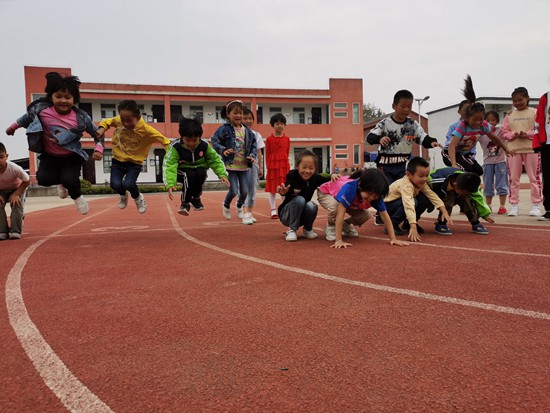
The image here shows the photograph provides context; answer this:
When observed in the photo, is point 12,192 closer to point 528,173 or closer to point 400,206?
point 400,206

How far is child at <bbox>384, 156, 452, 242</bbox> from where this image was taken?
172 inches

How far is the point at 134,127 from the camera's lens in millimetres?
5148

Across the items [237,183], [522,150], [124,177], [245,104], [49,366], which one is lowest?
[49,366]

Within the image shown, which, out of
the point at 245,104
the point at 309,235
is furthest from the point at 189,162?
the point at 245,104

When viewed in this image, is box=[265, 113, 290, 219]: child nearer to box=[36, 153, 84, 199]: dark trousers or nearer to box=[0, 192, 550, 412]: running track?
box=[36, 153, 84, 199]: dark trousers

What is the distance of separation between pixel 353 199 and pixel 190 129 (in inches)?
89.1

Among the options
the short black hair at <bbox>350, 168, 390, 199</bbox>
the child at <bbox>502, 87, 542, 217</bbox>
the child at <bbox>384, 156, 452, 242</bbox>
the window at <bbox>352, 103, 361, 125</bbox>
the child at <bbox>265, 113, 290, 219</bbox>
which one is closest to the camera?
the short black hair at <bbox>350, 168, 390, 199</bbox>

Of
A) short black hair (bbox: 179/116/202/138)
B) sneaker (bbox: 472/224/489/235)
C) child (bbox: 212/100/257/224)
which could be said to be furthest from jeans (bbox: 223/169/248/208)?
sneaker (bbox: 472/224/489/235)

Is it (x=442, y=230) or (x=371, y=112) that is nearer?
(x=442, y=230)

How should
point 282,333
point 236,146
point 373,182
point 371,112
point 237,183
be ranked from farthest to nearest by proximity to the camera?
point 371,112, point 237,183, point 236,146, point 373,182, point 282,333

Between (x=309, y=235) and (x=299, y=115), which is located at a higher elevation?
(x=299, y=115)

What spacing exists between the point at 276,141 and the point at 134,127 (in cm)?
272

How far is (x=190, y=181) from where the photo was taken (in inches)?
211

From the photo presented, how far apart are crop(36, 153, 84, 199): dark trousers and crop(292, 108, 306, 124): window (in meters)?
28.1
